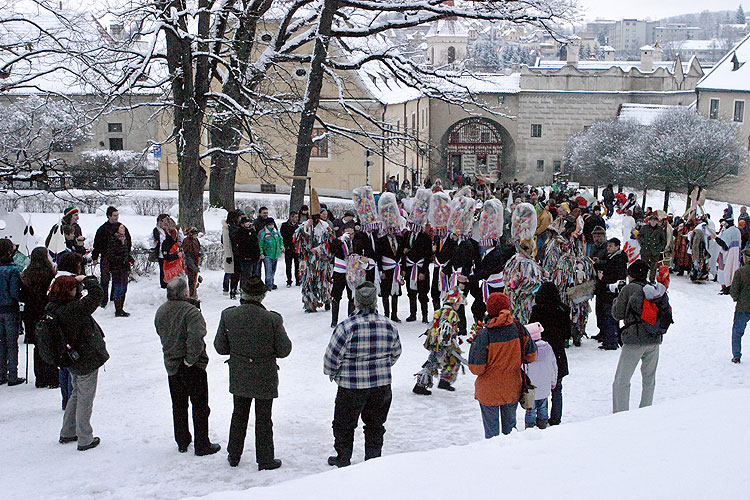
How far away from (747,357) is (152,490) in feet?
28.2

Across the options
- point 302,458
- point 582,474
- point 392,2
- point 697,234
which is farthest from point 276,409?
point 392,2

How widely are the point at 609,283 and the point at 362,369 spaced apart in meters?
6.16

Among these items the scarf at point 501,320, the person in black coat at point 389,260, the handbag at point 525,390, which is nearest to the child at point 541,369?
the handbag at point 525,390

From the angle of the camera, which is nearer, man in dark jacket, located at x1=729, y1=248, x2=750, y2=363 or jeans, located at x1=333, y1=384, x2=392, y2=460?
jeans, located at x1=333, y1=384, x2=392, y2=460

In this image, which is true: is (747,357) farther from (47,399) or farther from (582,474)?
(47,399)

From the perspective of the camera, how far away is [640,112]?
196 ft

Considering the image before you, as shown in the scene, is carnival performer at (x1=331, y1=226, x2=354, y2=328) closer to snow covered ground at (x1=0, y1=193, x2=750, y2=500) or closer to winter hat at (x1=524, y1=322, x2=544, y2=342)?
snow covered ground at (x1=0, y1=193, x2=750, y2=500)

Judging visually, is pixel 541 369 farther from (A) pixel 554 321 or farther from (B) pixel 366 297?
(B) pixel 366 297

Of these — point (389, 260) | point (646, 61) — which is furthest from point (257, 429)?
point (646, 61)

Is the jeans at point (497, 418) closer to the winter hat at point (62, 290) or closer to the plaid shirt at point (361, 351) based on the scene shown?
the plaid shirt at point (361, 351)

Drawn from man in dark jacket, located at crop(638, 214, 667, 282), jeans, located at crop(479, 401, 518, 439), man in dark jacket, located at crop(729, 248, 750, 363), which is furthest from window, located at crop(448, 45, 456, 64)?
jeans, located at crop(479, 401, 518, 439)

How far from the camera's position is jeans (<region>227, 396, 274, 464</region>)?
7.59 meters

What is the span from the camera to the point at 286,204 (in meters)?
30.8

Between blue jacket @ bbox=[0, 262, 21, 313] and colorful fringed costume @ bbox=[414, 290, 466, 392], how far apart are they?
190 inches
